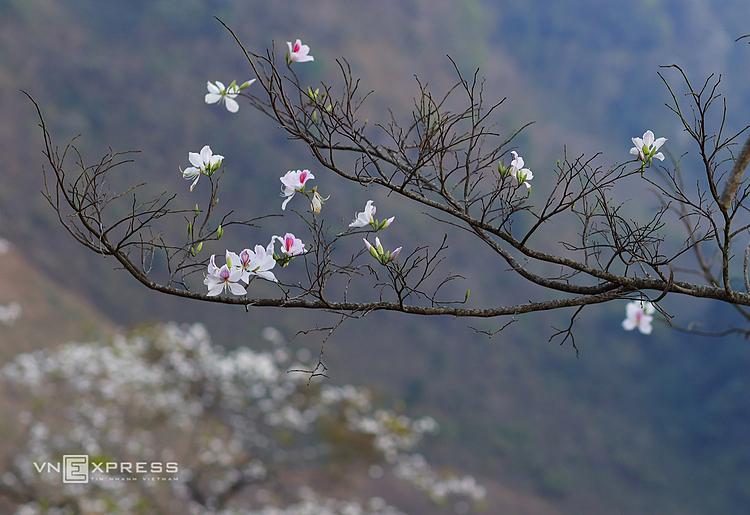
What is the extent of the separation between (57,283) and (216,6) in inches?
362

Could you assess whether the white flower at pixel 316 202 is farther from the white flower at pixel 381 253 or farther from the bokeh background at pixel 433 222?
the bokeh background at pixel 433 222

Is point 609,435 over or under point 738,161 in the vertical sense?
over

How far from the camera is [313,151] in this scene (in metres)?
1.53

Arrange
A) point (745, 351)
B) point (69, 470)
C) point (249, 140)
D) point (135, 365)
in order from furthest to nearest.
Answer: point (249, 140) < point (745, 351) < point (135, 365) < point (69, 470)

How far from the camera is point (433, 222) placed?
1656 centimetres

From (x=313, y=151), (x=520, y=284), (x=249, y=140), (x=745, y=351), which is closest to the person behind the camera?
(x=313, y=151)

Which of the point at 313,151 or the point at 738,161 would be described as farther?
the point at 738,161

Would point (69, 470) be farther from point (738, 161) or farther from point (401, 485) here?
point (401, 485)

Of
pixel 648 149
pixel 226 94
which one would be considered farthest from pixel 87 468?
pixel 648 149

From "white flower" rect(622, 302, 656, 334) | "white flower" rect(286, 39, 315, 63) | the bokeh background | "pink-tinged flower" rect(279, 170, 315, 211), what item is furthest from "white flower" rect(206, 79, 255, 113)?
the bokeh background

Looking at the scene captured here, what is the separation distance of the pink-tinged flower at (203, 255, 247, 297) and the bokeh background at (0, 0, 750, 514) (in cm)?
1267

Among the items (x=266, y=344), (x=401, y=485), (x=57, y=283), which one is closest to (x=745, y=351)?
(x=401, y=485)

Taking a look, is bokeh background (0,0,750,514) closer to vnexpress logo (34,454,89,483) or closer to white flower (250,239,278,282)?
vnexpress logo (34,454,89,483)

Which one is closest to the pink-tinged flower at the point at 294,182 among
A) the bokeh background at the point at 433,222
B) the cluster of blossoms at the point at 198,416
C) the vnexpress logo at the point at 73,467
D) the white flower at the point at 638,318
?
the white flower at the point at 638,318
